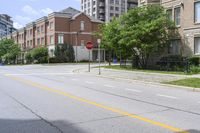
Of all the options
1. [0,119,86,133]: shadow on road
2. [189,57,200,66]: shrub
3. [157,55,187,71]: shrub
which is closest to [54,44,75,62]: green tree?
[157,55,187,71]: shrub

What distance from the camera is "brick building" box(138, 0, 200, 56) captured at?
29.2 m

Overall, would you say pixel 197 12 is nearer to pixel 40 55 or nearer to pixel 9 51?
pixel 40 55

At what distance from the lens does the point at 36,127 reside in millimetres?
7641

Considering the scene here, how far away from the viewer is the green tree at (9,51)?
259 ft

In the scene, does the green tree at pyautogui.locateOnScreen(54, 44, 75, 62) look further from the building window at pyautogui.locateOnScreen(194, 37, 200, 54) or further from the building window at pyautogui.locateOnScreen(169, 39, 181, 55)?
the building window at pyautogui.locateOnScreen(194, 37, 200, 54)

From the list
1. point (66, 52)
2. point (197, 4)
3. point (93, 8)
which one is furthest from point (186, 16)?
point (93, 8)

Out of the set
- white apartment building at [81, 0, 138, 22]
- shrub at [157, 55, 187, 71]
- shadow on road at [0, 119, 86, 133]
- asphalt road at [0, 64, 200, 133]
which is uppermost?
white apartment building at [81, 0, 138, 22]

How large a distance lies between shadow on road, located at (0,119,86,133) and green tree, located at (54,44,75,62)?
57.3 meters

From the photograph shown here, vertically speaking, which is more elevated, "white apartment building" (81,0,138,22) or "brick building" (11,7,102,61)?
"white apartment building" (81,0,138,22)

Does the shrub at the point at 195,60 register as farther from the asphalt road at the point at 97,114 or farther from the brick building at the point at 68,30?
the brick building at the point at 68,30

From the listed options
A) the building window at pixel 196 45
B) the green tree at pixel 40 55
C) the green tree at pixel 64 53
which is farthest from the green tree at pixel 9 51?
the building window at pixel 196 45

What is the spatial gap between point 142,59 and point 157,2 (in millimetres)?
6826

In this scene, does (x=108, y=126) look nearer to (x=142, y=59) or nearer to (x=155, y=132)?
(x=155, y=132)

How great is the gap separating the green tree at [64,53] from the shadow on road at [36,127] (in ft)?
188
